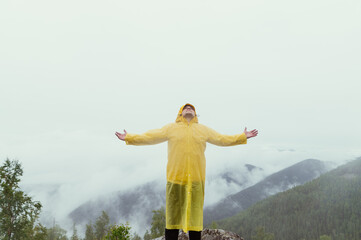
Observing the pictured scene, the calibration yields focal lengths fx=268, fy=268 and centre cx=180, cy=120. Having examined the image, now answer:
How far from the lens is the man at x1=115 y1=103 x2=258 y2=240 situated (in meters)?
6.34

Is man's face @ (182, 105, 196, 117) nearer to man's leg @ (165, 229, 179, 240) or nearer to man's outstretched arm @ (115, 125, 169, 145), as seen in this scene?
man's outstretched arm @ (115, 125, 169, 145)

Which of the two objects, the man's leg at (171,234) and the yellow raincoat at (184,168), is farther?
the man's leg at (171,234)

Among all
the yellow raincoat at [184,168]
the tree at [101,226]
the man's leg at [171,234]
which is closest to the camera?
the yellow raincoat at [184,168]

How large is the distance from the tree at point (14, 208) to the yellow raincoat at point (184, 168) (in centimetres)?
2457

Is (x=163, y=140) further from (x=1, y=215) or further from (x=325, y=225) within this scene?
(x=325, y=225)

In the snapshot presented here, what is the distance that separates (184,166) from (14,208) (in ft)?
85.3

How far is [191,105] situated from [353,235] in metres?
206

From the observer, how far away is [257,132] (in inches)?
274

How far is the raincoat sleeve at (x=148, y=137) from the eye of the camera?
657 centimetres

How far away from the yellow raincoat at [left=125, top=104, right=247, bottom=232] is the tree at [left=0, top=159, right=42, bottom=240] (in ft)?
80.6

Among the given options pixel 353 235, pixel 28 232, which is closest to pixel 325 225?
pixel 353 235

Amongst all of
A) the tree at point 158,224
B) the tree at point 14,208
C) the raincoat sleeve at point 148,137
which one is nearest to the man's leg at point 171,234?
the raincoat sleeve at point 148,137

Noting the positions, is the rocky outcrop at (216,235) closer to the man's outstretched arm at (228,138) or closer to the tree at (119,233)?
the man's outstretched arm at (228,138)

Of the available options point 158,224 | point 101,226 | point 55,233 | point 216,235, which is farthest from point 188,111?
point 55,233
